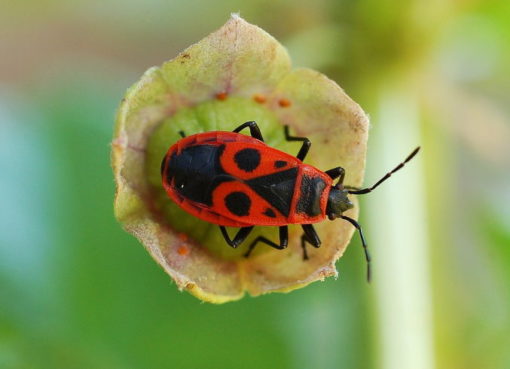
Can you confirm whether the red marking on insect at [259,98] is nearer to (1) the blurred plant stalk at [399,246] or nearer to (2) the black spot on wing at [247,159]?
(2) the black spot on wing at [247,159]

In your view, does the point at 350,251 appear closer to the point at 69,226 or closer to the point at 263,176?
the point at 263,176

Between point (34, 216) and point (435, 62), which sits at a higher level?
point (435, 62)

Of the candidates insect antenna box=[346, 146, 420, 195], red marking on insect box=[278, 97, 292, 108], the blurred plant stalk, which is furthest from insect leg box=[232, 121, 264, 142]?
the blurred plant stalk

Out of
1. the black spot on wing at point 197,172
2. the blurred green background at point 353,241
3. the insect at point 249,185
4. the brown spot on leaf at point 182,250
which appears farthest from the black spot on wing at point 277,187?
the blurred green background at point 353,241

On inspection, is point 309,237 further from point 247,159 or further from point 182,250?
point 182,250

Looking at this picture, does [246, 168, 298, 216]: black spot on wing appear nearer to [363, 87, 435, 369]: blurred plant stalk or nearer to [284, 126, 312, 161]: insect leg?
[284, 126, 312, 161]: insect leg

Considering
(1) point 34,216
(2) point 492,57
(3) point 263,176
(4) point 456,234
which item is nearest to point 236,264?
(3) point 263,176

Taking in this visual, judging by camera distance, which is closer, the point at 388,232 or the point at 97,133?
the point at 388,232
